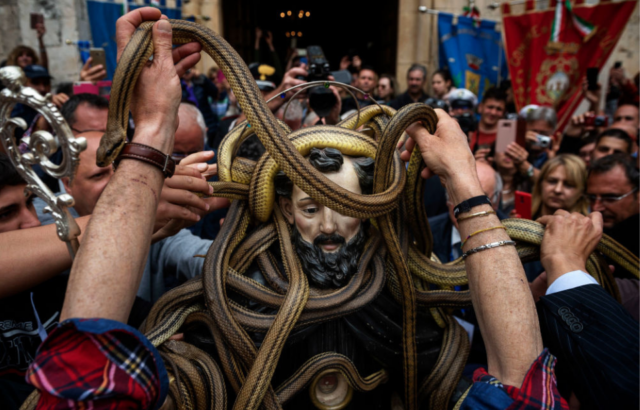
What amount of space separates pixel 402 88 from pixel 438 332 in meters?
6.60

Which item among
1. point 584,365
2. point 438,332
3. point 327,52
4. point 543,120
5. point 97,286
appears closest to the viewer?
point 97,286

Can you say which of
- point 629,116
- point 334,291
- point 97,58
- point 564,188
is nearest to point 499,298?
point 334,291

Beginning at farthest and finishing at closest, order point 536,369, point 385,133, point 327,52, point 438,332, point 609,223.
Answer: point 327,52, point 609,223, point 438,332, point 385,133, point 536,369

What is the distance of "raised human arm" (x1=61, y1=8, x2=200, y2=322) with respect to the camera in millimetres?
756

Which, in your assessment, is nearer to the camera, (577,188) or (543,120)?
(577,188)

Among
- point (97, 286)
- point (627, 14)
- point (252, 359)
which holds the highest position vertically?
point (627, 14)

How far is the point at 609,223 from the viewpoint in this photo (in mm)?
2465

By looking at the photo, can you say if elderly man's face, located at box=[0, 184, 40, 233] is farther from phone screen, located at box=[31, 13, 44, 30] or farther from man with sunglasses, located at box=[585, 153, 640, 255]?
phone screen, located at box=[31, 13, 44, 30]

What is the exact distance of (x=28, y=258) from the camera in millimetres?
1217

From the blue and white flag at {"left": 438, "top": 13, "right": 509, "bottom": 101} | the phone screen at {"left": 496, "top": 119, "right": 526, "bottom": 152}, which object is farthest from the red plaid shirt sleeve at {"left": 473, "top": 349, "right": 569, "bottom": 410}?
the blue and white flag at {"left": 438, "top": 13, "right": 509, "bottom": 101}

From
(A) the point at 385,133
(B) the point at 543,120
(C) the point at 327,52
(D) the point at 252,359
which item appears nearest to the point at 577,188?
(B) the point at 543,120

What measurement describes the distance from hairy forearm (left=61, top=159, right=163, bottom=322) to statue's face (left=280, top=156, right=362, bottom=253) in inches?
25.7

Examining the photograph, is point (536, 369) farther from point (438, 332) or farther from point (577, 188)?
point (577, 188)

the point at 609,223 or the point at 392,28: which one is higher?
the point at 392,28
